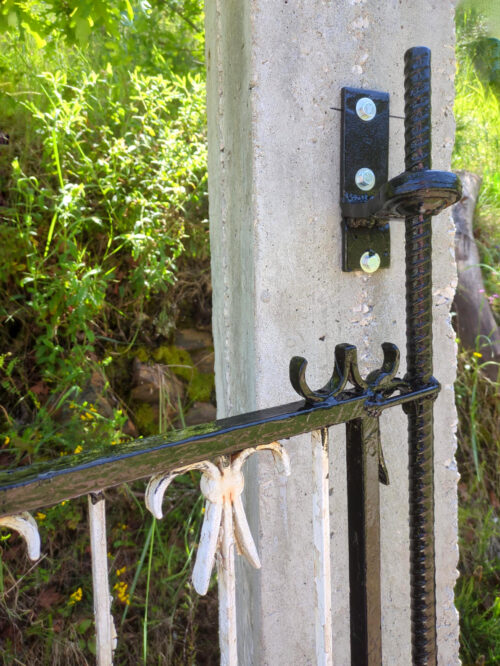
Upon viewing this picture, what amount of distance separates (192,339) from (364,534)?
211 centimetres

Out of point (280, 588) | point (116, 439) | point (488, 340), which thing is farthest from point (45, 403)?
point (488, 340)

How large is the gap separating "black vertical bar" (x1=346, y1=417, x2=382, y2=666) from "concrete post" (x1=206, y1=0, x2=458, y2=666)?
32 centimetres

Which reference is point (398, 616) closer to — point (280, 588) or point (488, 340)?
point (280, 588)

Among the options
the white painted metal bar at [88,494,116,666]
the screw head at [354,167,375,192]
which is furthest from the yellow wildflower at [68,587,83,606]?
the screw head at [354,167,375,192]

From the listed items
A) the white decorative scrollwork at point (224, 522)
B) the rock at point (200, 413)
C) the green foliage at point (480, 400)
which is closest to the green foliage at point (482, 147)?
the green foliage at point (480, 400)

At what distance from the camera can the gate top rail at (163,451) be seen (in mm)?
618

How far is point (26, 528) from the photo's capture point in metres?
0.62

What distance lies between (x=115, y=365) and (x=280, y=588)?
1.65m

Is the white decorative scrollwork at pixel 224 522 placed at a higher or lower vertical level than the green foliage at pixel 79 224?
lower

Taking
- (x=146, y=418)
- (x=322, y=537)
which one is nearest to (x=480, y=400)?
(x=146, y=418)

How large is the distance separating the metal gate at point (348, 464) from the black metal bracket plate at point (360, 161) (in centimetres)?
3

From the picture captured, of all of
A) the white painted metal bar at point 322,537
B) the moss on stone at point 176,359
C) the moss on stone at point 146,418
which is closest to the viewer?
the white painted metal bar at point 322,537

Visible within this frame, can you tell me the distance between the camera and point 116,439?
2258 mm

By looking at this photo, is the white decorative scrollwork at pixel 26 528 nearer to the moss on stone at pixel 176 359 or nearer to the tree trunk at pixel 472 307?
the moss on stone at pixel 176 359
